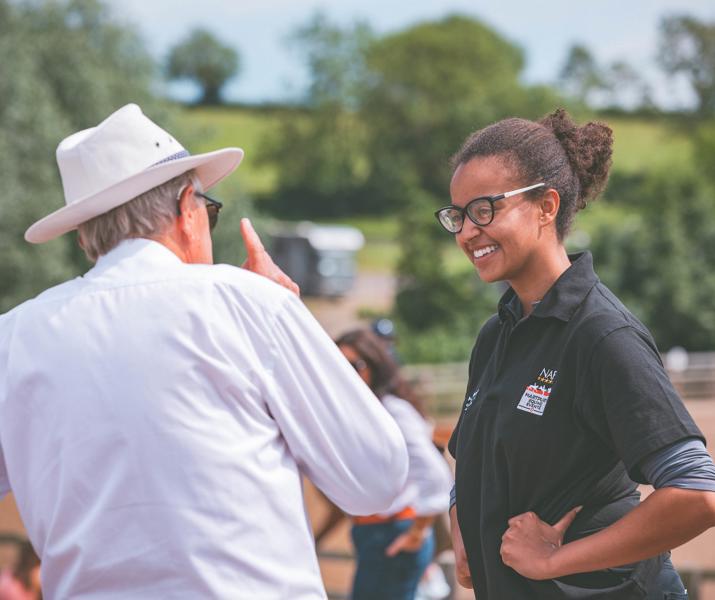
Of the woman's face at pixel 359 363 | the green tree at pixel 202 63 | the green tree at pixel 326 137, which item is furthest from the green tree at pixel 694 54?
the woman's face at pixel 359 363

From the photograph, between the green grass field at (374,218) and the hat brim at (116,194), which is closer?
the hat brim at (116,194)

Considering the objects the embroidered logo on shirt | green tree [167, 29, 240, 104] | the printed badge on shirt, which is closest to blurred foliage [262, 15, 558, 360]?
green tree [167, 29, 240, 104]

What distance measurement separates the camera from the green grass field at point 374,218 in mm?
58906

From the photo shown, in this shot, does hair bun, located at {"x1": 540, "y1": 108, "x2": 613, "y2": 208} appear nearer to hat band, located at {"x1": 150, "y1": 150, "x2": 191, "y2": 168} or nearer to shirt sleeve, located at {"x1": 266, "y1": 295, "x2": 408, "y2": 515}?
shirt sleeve, located at {"x1": 266, "y1": 295, "x2": 408, "y2": 515}

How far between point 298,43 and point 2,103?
2132 inches

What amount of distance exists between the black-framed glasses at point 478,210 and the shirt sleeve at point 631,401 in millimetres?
419

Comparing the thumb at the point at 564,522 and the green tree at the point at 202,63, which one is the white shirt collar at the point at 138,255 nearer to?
the thumb at the point at 564,522

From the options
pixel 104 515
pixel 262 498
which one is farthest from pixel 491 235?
pixel 104 515

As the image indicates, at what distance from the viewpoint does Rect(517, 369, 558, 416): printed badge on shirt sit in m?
2.19

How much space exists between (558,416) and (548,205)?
521 millimetres

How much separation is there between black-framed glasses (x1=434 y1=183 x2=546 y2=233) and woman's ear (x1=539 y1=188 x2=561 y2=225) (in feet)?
0.11

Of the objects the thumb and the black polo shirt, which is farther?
the thumb

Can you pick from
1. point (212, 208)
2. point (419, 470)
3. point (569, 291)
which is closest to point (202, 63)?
point (419, 470)

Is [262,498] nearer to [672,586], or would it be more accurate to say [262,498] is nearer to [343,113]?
[672,586]
